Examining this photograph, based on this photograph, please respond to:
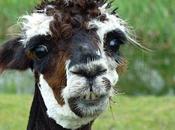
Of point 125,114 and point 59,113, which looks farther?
point 125,114

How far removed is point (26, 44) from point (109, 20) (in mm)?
609

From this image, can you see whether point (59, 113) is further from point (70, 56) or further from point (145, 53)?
point (145, 53)

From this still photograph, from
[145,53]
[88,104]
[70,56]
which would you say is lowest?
[145,53]

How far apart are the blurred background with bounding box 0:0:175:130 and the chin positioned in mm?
4956

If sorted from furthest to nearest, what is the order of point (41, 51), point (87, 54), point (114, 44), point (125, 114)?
point (125, 114) < point (114, 44) < point (41, 51) < point (87, 54)

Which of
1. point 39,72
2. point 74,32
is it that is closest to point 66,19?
point 74,32

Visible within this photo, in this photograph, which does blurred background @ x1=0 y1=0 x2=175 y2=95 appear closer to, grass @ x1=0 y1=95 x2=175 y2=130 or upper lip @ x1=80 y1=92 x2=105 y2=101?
grass @ x1=0 y1=95 x2=175 y2=130

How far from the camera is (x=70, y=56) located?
5.39m

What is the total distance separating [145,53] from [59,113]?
38.6 feet

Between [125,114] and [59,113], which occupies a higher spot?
[59,113]

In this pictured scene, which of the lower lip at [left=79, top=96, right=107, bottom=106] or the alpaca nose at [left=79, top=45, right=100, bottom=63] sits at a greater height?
the alpaca nose at [left=79, top=45, right=100, bottom=63]

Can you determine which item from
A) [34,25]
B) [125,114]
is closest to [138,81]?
[125,114]

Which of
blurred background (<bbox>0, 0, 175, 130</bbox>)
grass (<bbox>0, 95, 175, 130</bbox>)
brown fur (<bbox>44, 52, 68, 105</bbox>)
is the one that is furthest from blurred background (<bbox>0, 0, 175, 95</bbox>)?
brown fur (<bbox>44, 52, 68, 105</bbox>)

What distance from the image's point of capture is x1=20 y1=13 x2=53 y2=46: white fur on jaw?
556 cm
